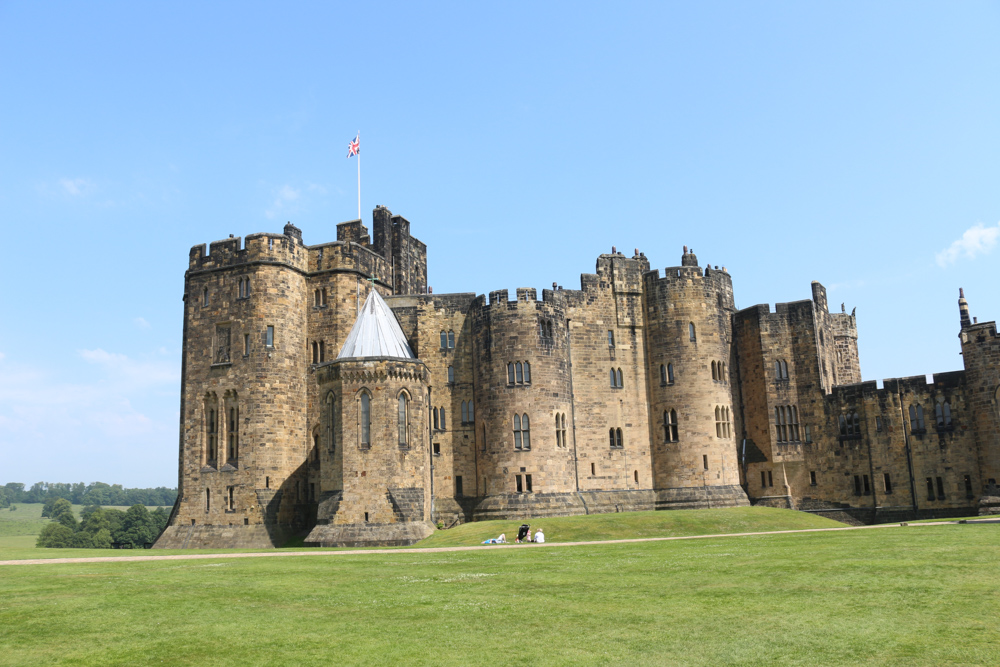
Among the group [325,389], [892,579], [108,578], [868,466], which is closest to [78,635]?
[108,578]

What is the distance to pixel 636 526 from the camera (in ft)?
145

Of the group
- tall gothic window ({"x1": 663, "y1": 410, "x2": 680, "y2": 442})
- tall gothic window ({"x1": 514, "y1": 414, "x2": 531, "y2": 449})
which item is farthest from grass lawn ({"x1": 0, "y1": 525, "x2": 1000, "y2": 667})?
tall gothic window ({"x1": 663, "y1": 410, "x2": 680, "y2": 442})

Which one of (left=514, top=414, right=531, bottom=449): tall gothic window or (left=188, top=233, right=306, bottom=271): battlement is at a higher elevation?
(left=188, top=233, right=306, bottom=271): battlement

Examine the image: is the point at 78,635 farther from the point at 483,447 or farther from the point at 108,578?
the point at 483,447

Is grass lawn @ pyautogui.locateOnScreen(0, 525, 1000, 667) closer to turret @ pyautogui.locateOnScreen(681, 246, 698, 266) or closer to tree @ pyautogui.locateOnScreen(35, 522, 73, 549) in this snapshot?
turret @ pyautogui.locateOnScreen(681, 246, 698, 266)

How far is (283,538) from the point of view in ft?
164

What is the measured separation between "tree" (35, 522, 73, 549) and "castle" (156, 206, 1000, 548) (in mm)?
69121

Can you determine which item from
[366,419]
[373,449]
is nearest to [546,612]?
[373,449]

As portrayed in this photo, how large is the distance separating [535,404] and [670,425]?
1020 centimetres

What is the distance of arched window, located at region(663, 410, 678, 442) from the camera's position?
55531 mm

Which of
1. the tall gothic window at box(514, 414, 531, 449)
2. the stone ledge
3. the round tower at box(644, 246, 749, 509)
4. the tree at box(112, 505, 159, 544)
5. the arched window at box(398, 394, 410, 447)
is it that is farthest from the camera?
the tree at box(112, 505, 159, 544)

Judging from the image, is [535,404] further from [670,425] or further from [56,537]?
[56,537]

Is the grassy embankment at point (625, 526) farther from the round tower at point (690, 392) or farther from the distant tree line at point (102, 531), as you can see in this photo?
the distant tree line at point (102, 531)

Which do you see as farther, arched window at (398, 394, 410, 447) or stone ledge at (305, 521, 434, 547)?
arched window at (398, 394, 410, 447)
